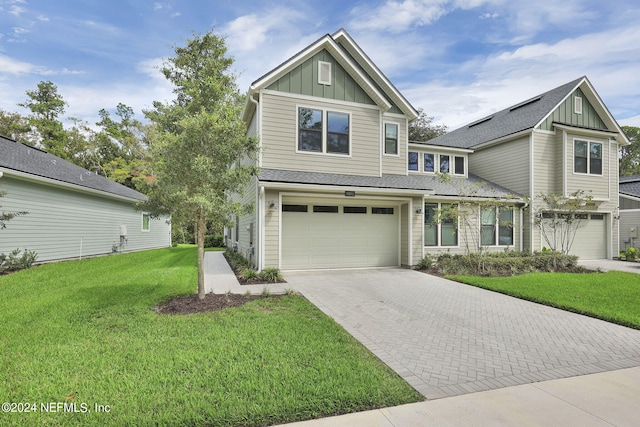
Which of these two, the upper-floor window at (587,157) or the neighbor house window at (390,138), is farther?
the upper-floor window at (587,157)

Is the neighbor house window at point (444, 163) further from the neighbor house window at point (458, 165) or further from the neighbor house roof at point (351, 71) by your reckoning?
the neighbor house roof at point (351, 71)

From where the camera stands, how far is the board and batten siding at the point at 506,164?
14867mm

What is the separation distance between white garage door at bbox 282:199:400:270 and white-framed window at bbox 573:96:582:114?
36.6 feet

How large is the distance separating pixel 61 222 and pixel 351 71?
13185 millimetres

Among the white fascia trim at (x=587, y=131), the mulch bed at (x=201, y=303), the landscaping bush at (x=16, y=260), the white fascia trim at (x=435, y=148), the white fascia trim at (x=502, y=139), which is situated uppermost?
the white fascia trim at (x=587, y=131)

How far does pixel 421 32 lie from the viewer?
12422 mm

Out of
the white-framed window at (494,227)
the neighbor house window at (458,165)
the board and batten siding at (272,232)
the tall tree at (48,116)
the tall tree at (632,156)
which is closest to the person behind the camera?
the board and batten siding at (272,232)

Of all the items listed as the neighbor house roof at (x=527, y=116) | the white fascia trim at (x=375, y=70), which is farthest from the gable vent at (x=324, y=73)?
the neighbor house roof at (x=527, y=116)

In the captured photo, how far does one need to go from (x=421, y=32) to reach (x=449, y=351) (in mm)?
12451

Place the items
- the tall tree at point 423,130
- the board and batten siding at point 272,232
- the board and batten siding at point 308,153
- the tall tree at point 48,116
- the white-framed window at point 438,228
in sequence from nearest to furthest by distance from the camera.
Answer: the board and batten siding at point 272,232 < the board and batten siding at point 308,153 < the white-framed window at point 438,228 < the tall tree at point 48,116 < the tall tree at point 423,130

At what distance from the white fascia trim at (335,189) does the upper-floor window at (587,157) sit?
9.02 m

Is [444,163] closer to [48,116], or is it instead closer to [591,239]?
[591,239]

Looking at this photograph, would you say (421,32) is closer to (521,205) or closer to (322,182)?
(322,182)

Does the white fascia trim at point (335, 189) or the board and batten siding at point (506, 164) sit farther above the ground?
the board and batten siding at point (506, 164)
